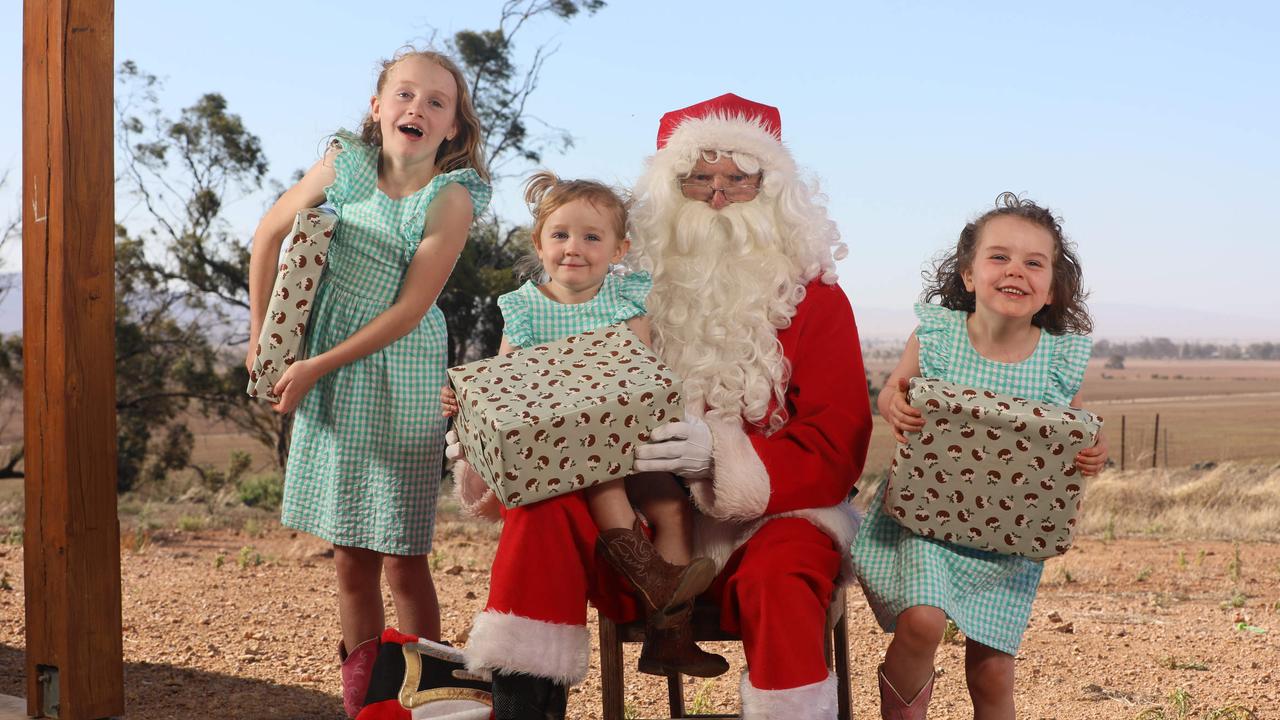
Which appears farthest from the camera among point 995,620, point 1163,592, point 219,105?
point 219,105

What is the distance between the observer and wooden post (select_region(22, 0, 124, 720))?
Answer: 3.26m

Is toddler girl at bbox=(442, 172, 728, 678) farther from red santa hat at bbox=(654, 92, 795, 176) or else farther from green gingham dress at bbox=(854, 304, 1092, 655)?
green gingham dress at bbox=(854, 304, 1092, 655)

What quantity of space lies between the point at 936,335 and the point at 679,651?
3.53 feet

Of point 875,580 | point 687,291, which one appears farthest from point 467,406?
point 875,580

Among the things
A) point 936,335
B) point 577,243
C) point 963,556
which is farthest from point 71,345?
point 963,556

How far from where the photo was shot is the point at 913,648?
2.93 metres

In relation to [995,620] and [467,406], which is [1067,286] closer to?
[995,620]

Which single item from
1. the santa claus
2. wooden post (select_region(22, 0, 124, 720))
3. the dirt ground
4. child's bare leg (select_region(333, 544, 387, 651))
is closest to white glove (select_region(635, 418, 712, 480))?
Answer: the santa claus

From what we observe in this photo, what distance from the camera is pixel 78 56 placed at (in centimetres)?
327

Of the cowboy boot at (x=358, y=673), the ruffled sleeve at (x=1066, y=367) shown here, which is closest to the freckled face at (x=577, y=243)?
the ruffled sleeve at (x=1066, y=367)

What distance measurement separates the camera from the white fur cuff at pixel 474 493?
3283mm

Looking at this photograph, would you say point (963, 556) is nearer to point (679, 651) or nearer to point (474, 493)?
point (679, 651)

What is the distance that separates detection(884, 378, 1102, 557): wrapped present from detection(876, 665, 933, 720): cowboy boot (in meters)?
0.40

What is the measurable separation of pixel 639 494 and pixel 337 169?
4.42 ft
